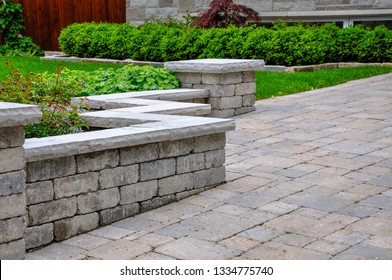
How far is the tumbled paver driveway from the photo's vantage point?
5.56 metres

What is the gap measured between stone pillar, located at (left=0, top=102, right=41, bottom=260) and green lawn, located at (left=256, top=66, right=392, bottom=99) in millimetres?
7119

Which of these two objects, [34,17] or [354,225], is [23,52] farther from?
[354,225]

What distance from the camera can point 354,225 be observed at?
6047 mm

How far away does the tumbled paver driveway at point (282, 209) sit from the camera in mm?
5559

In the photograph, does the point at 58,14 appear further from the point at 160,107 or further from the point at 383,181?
the point at 383,181

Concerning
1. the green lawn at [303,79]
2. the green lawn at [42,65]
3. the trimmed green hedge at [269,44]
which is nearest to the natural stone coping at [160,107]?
the green lawn at [303,79]

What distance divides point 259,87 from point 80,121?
5.83 metres

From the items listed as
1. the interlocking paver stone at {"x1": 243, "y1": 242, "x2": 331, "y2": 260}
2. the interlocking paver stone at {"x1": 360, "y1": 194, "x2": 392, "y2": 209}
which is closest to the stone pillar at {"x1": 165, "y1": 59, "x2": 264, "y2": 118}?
the interlocking paver stone at {"x1": 360, "y1": 194, "x2": 392, "y2": 209}

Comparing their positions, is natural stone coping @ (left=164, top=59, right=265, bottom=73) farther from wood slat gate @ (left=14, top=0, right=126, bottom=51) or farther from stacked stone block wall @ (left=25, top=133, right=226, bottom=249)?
wood slat gate @ (left=14, top=0, right=126, bottom=51)

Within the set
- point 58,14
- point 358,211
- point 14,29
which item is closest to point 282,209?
point 358,211

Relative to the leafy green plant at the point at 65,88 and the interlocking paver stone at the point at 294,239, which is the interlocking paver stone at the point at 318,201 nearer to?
the interlocking paver stone at the point at 294,239

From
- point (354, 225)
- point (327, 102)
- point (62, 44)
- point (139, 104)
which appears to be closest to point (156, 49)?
point (62, 44)

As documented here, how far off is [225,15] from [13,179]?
11643mm

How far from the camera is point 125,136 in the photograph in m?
6.23
